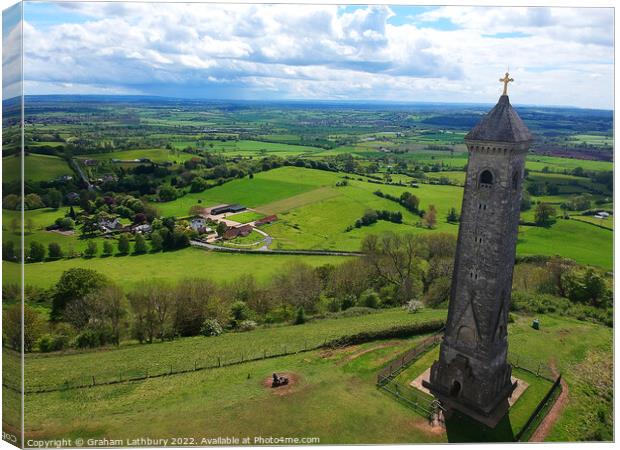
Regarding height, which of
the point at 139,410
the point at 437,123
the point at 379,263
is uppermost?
the point at 437,123

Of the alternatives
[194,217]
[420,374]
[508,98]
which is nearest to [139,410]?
[420,374]

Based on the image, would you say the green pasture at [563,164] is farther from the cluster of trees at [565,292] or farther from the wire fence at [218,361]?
the wire fence at [218,361]

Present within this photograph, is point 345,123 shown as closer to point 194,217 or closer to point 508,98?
point 194,217

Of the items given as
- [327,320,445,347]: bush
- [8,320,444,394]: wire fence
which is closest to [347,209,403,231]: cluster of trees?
[327,320,445,347]: bush

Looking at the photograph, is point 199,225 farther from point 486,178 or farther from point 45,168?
point 486,178

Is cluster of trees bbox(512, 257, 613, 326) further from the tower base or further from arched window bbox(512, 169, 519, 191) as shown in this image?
arched window bbox(512, 169, 519, 191)

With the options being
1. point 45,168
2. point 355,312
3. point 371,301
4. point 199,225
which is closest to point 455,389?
point 355,312

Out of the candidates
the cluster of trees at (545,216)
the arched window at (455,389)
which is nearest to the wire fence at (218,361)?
the arched window at (455,389)
